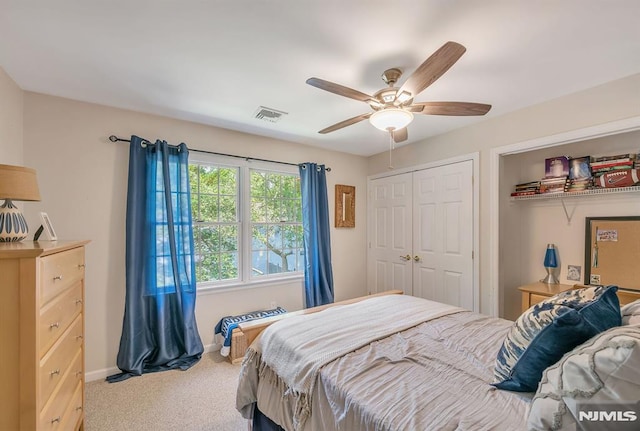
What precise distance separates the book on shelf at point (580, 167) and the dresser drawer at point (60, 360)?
4.02 metres

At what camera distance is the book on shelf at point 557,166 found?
2.78 m

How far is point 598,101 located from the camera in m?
2.19

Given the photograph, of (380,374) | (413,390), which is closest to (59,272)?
(380,374)

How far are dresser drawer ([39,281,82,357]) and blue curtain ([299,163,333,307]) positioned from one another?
7.83ft

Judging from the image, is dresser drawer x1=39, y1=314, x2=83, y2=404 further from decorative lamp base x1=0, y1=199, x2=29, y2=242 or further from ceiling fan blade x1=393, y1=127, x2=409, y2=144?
ceiling fan blade x1=393, y1=127, x2=409, y2=144

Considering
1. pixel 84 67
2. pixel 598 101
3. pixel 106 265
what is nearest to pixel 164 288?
pixel 106 265

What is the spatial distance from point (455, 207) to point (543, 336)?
2385 mm

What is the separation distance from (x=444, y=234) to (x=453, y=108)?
177 cm

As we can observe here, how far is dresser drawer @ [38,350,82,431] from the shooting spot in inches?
46.0

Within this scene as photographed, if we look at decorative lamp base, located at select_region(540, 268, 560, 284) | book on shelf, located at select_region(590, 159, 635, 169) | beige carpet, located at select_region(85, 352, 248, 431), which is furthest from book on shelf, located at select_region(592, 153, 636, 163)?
beige carpet, located at select_region(85, 352, 248, 431)

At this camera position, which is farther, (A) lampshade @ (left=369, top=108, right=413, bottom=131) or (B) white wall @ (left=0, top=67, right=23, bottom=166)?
(B) white wall @ (left=0, top=67, right=23, bottom=166)

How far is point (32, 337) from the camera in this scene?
3.42 ft

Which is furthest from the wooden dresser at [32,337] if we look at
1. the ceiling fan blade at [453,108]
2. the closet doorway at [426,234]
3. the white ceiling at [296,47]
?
the closet doorway at [426,234]

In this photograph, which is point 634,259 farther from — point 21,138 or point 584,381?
point 21,138
